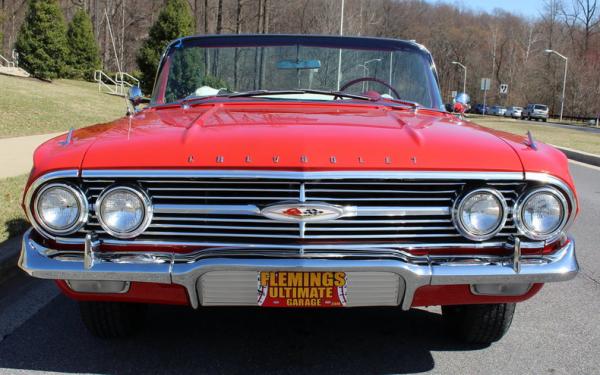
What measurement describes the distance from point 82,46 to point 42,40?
28.5 ft

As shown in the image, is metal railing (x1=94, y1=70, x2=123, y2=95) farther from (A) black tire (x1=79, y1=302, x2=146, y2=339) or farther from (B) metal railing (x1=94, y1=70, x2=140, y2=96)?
(A) black tire (x1=79, y1=302, x2=146, y2=339)

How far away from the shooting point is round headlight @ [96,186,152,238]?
8.51ft

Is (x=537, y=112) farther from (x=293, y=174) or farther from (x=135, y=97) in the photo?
(x=293, y=174)

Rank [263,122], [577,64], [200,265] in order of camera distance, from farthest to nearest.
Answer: [577,64]
[263,122]
[200,265]

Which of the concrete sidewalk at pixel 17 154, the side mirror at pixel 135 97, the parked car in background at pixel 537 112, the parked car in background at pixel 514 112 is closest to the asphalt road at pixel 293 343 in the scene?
the side mirror at pixel 135 97

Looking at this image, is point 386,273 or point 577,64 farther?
point 577,64

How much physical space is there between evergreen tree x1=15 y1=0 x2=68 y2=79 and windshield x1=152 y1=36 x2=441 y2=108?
29.8 meters

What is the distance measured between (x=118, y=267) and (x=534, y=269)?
1757 millimetres

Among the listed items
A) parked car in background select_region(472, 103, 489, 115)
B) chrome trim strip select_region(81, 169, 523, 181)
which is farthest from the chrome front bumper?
parked car in background select_region(472, 103, 489, 115)

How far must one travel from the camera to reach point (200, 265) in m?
2.51

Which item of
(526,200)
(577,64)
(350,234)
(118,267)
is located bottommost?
(118,267)

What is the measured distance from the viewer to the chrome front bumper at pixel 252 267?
2502 millimetres

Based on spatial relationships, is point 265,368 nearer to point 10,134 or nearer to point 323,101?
point 323,101

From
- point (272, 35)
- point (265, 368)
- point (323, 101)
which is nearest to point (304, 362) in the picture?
point (265, 368)
